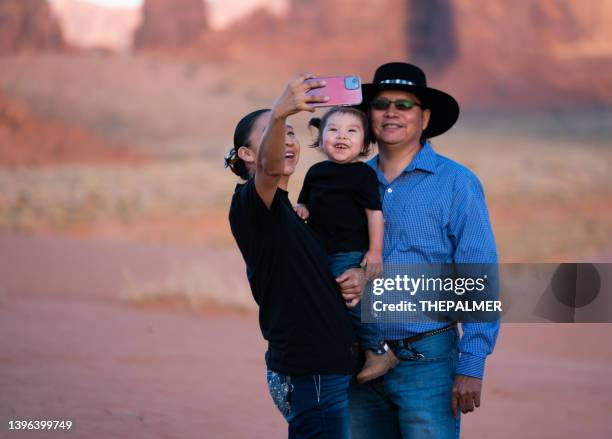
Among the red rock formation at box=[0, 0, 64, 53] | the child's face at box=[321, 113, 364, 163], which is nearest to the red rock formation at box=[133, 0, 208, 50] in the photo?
the red rock formation at box=[0, 0, 64, 53]

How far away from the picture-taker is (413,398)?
3223 millimetres

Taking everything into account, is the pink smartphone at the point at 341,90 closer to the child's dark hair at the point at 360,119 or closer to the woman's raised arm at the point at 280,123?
the woman's raised arm at the point at 280,123

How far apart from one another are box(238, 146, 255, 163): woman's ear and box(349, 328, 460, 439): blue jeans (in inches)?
37.6

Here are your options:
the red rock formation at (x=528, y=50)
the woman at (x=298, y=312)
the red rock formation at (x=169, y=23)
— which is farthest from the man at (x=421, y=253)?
the red rock formation at (x=169, y=23)

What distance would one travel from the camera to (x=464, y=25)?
39.8 m

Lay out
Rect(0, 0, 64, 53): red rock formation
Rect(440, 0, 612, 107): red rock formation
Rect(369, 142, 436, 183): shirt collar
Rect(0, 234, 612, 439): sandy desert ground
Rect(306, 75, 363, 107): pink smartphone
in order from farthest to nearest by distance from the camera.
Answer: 1. Rect(0, 0, 64, 53): red rock formation
2. Rect(440, 0, 612, 107): red rock formation
3. Rect(0, 234, 612, 439): sandy desert ground
4. Rect(369, 142, 436, 183): shirt collar
5. Rect(306, 75, 363, 107): pink smartphone

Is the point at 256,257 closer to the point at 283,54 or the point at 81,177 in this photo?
the point at 81,177

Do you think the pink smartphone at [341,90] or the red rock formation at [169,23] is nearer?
the pink smartphone at [341,90]

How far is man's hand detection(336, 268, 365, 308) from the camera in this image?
2.95 meters

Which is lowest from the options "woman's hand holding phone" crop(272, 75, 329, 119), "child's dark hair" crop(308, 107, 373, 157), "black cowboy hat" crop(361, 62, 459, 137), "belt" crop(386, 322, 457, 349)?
"belt" crop(386, 322, 457, 349)

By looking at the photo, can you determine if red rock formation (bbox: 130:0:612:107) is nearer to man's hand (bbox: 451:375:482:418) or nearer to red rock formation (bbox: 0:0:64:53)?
red rock formation (bbox: 0:0:64:53)

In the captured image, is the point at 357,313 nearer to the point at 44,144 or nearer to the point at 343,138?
the point at 343,138

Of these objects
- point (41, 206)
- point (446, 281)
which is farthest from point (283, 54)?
point (446, 281)

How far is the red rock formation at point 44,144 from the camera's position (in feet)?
112
